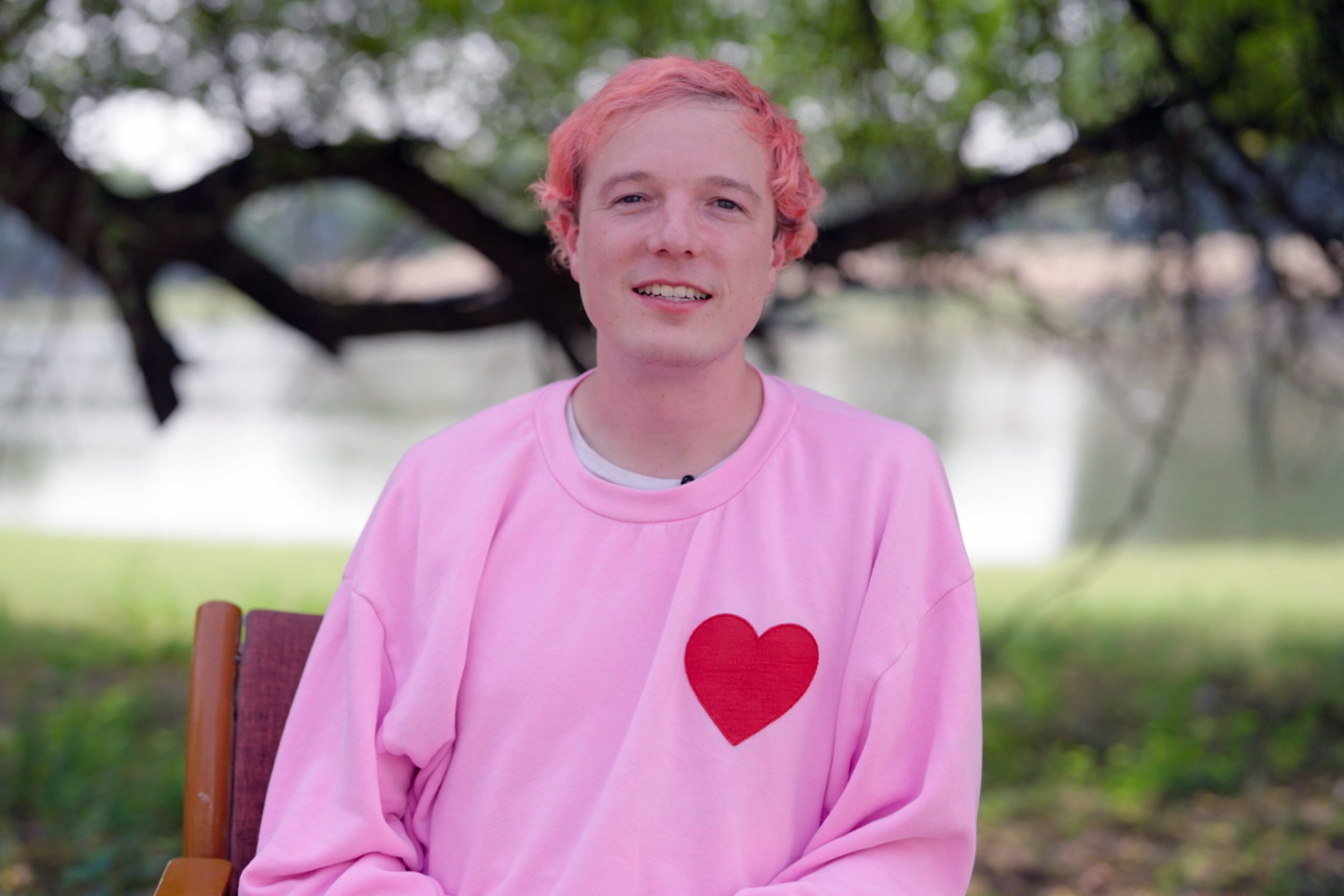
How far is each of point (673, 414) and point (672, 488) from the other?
0.12 m

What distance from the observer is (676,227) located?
1.58 m

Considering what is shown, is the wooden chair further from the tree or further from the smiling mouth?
the tree

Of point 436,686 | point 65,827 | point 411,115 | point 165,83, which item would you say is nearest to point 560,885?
point 436,686

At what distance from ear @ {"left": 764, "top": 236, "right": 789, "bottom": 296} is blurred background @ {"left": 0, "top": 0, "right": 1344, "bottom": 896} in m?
2.01

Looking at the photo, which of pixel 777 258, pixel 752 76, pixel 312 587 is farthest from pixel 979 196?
pixel 312 587

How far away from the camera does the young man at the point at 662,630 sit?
1.54 m

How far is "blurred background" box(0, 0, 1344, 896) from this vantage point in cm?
366

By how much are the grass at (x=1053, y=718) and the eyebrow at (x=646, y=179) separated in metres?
2.68

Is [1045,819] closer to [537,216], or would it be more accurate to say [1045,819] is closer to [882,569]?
[537,216]

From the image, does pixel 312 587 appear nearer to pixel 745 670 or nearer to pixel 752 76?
pixel 752 76

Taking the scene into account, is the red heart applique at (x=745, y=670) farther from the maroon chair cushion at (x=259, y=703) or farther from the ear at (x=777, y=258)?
the maroon chair cushion at (x=259, y=703)

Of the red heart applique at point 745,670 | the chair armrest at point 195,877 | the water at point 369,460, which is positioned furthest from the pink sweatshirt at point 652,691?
the water at point 369,460

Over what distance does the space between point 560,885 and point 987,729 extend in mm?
4442

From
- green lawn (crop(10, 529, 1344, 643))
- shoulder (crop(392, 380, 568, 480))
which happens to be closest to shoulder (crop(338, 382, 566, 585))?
shoulder (crop(392, 380, 568, 480))
